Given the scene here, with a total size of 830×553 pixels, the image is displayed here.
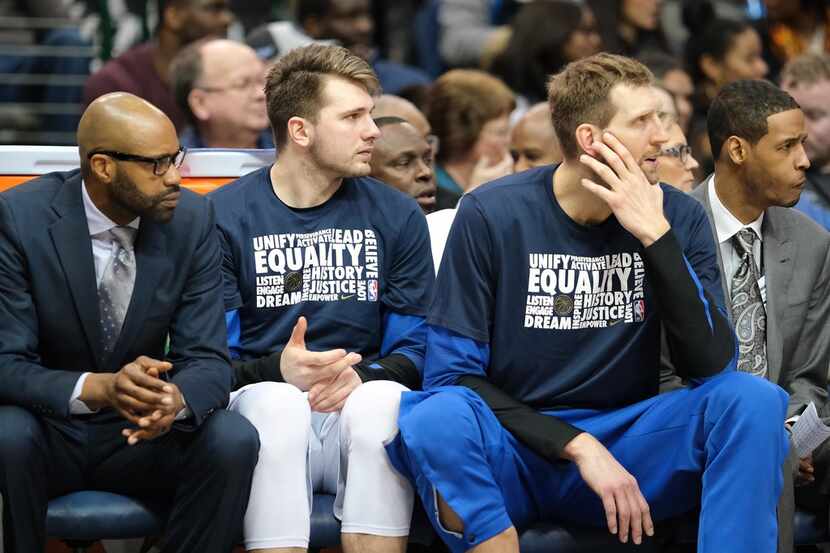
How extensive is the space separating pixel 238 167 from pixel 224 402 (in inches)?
44.7

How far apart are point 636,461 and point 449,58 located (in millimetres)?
4482

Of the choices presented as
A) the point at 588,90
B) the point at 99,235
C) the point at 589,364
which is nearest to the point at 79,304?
the point at 99,235

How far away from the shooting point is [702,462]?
3867 millimetres

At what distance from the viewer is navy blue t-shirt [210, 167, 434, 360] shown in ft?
14.4

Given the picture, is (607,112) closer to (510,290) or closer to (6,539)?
(510,290)

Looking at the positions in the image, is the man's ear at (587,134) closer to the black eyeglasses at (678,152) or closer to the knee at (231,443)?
the knee at (231,443)

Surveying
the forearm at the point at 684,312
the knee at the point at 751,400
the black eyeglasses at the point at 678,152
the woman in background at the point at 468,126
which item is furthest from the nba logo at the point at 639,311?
the woman in background at the point at 468,126

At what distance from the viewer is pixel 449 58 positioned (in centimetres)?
812

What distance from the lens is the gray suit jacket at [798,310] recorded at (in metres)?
4.51

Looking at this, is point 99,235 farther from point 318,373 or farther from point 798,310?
point 798,310

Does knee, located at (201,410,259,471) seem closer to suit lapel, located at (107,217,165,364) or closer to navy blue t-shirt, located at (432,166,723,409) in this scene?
suit lapel, located at (107,217,165,364)

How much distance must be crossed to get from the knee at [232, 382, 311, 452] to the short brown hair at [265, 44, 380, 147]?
94 cm

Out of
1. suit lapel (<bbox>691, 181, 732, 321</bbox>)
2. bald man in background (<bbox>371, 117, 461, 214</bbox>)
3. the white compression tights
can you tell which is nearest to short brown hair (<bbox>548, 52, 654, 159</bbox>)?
suit lapel (<bbox>691, 181, 732, 321</bbox>)

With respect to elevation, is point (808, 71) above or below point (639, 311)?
above
